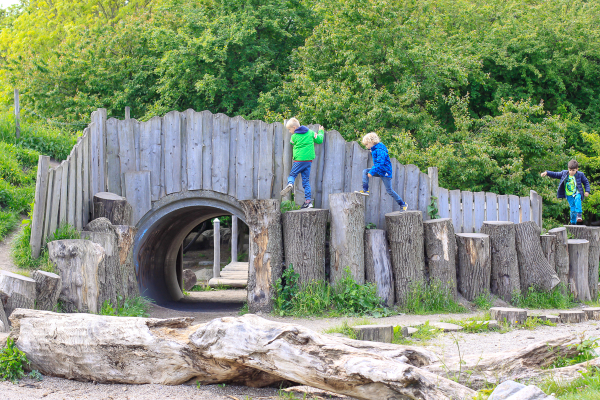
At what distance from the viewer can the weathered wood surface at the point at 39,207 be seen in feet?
23.1

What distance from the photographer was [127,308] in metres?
7.06

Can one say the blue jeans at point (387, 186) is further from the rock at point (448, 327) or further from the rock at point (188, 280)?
the rock at point (188, 280)

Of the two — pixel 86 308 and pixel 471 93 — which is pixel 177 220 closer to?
pixel 86 308

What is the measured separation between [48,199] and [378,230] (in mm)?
4578

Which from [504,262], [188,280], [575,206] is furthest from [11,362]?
[188,280]

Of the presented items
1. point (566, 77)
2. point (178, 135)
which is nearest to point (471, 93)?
point (566, 77)

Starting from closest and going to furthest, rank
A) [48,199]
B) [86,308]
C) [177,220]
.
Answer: [86,308] → [48,199] → [177,220]

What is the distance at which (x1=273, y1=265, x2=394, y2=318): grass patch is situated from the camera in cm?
770

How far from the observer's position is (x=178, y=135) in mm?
8891

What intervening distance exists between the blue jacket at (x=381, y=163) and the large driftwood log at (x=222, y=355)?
14.4 ft

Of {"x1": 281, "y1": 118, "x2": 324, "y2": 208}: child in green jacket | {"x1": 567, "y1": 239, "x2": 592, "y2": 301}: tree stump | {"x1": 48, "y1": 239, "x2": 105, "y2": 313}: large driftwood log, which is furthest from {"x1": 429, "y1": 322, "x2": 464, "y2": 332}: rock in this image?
{"x1": 48, "y1": 239, "x2": 105, "y2": 313}: large driftwood log

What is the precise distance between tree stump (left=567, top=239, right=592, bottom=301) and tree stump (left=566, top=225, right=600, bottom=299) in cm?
26

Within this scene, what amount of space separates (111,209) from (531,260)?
6.43m

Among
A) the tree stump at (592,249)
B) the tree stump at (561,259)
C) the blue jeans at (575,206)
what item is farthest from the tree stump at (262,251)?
the blue jeans at (575,206)
